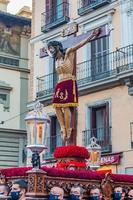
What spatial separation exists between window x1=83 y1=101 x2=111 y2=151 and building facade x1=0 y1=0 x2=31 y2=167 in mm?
7148

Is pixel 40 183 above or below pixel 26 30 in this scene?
below

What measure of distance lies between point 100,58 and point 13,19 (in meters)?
8.81

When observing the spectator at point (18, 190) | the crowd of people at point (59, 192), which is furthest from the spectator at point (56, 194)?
the spectator at point (18, 190)

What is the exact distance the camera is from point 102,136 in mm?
20062

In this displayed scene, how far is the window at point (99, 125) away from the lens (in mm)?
19781

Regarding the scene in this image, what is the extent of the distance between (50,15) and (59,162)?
Result: 609 inches

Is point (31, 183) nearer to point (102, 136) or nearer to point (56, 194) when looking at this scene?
point (56, 194)

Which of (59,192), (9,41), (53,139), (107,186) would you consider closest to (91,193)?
(107,186)

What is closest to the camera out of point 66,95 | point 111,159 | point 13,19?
point 66,95

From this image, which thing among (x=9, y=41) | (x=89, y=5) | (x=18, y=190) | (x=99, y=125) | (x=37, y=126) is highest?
(x=9, y=41)

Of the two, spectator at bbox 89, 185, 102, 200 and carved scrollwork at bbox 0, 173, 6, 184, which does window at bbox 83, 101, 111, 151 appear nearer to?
spectator at bbox 89, 185, 102, 200

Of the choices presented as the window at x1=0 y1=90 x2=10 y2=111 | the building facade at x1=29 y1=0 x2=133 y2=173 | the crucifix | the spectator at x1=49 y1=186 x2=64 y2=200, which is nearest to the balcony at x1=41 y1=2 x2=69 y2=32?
the building facade at x1=29 y1=0 x2=133 y2=173

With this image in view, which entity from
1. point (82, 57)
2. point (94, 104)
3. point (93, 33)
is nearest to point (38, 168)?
point (93, 33)

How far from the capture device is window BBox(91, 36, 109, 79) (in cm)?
2073
